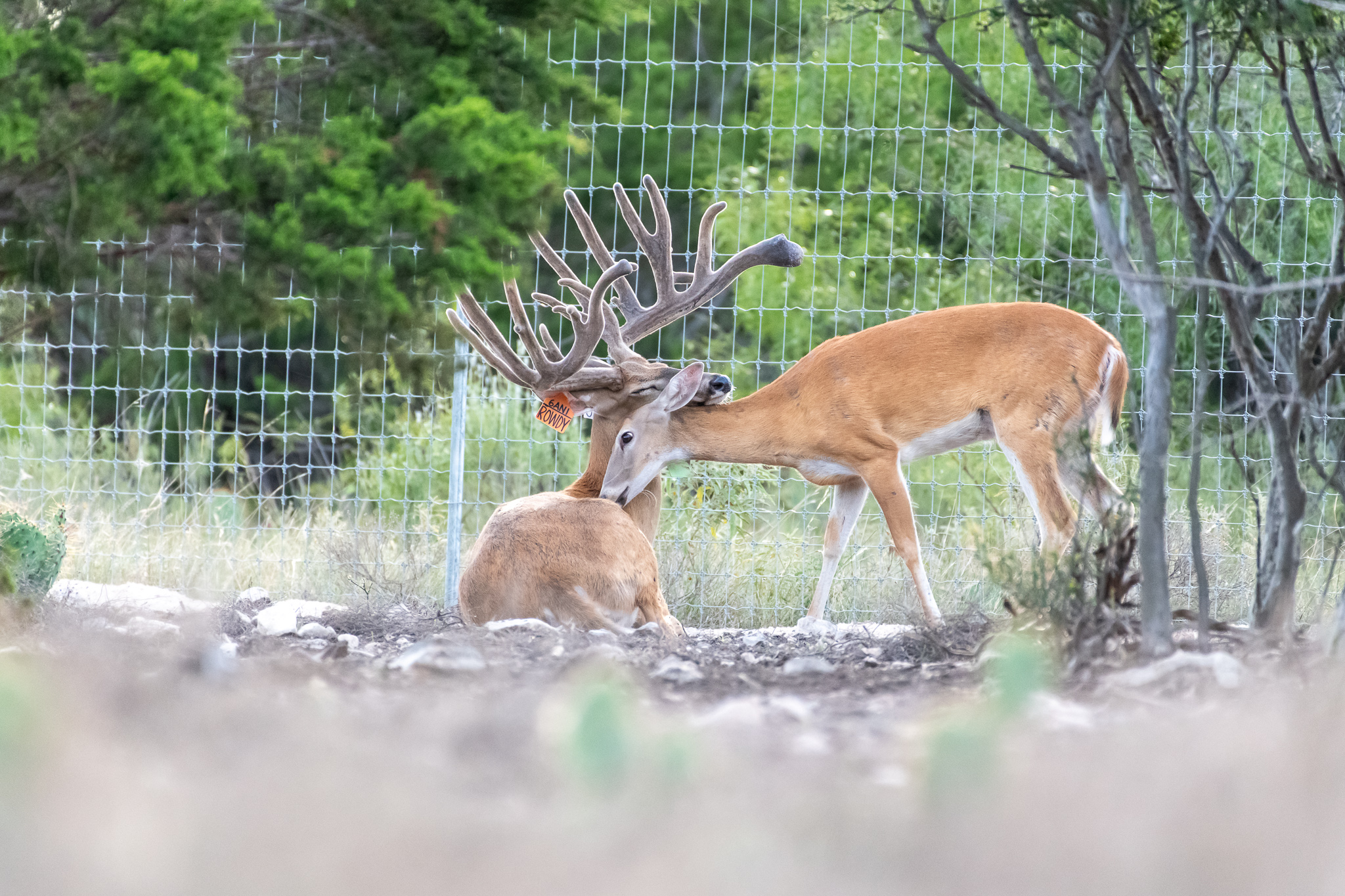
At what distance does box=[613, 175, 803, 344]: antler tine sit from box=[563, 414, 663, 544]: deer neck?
1.28 ft

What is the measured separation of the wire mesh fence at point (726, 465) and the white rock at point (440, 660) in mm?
789

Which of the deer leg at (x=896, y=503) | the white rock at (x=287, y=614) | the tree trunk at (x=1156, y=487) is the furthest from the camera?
the deer leg at (x=896, y=503)

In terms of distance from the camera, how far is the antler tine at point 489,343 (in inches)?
227

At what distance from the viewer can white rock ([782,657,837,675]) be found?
365cm

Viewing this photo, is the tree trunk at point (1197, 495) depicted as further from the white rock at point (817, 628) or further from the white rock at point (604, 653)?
the white rock at point (817, 628)

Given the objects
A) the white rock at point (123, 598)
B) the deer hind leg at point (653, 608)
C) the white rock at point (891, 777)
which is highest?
the white rock at point (891, 777)

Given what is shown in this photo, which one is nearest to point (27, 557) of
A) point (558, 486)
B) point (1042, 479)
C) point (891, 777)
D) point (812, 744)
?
point (812, 744)

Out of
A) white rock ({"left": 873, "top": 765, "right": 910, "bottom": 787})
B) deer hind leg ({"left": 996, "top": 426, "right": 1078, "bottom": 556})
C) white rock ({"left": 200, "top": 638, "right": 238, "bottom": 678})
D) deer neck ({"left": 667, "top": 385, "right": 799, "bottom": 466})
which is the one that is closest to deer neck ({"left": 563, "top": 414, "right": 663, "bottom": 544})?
deer neck ({"left": 667, "top": 385, "right": 799, "bottom": 466})

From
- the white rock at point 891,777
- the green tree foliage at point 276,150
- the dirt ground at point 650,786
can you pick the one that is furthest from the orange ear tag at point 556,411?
the white rock at point 891,777

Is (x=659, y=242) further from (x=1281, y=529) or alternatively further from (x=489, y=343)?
(x=1281, y=529)

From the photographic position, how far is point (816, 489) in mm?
8016

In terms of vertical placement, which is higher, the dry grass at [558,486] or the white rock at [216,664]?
the white rock at [216,664]

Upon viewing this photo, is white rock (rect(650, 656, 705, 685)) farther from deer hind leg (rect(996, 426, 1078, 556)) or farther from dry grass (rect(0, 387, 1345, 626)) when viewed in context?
dry grass (rect(0, 387, 1345, 626))

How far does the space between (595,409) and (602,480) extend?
0.31 metres
